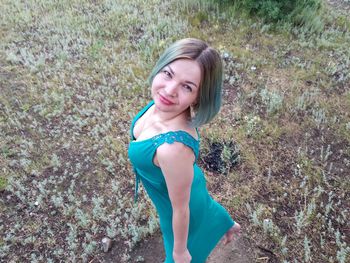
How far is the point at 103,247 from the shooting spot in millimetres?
4234

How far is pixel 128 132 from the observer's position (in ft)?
18.4

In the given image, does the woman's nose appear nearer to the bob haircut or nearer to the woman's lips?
the woman's lips

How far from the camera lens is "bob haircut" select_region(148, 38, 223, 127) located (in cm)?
228

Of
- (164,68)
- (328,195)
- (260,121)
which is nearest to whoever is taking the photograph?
(164,68)

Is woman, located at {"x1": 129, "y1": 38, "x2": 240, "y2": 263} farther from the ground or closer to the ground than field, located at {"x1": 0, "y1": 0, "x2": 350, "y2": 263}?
farther from the ground

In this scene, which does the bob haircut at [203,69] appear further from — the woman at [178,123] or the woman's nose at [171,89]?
the woman's nose at [171,89]

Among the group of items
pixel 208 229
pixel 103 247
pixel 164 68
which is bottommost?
pixel 103 247

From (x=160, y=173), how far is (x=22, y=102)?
475 centimetres

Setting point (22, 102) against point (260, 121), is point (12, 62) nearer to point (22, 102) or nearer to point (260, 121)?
point (22, 102)

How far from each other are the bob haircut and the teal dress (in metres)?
0.24

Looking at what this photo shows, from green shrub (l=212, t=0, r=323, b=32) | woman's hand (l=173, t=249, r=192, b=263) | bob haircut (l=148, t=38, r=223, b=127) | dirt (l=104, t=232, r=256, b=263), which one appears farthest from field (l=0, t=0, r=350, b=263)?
bob haircut (l=148, t=38, r=223, b=127)

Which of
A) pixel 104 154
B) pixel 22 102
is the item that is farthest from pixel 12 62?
pixel 104 154

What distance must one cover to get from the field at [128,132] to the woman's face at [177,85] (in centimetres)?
238

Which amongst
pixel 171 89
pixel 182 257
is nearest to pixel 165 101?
pixel 171 89
